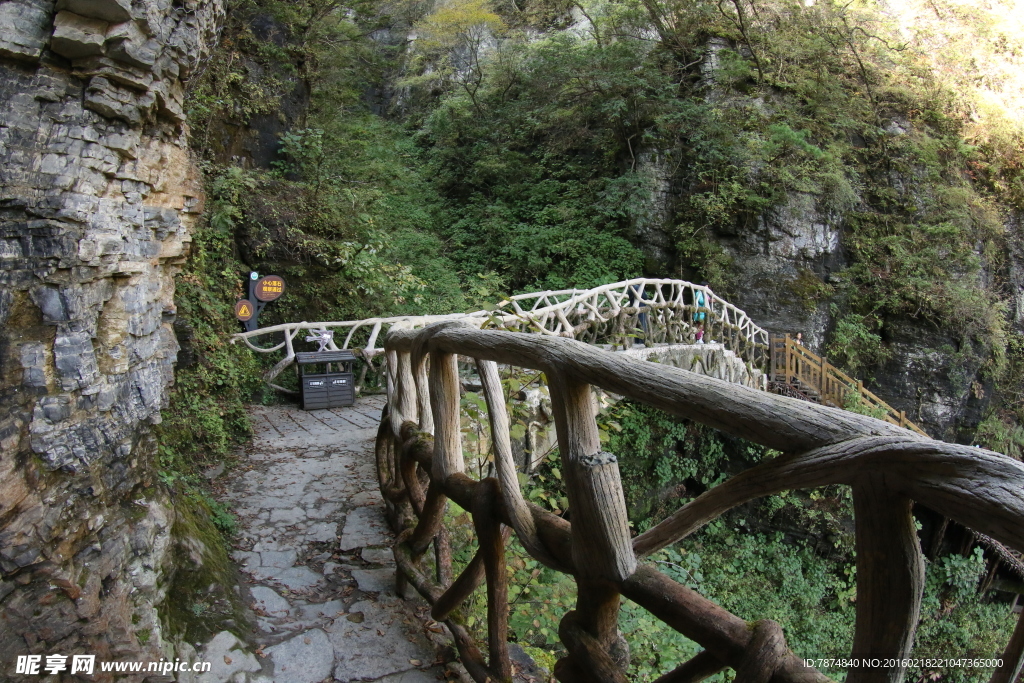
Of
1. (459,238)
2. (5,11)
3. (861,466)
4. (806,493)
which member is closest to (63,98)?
(5,11)

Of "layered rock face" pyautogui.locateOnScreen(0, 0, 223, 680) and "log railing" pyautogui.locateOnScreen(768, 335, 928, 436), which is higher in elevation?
"layered rock face" pyautogui.locateOnScreen(0, 0, 223, 680)

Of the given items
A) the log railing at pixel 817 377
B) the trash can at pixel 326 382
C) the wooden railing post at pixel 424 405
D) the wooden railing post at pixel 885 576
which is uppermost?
the wooden railing post at pixel 885 576

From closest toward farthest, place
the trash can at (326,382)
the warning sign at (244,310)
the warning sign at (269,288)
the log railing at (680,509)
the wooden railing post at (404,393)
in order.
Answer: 1. the log railing at (680,509)
2. the wooden railing post at (404,393)
3. the trash can at (326,382)
4. the warning sign at (244,310)
5. the warning sign at (269,288)

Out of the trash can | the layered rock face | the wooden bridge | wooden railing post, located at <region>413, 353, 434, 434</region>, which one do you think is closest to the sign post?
the trash can

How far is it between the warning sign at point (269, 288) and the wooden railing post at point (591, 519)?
25.2 feet

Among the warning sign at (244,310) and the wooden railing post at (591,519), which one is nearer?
the wooden railing post at (591,519)

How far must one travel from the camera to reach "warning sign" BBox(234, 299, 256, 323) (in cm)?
789

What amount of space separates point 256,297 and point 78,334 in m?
5.93

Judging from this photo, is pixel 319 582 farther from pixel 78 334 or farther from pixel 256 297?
pixel 256 297

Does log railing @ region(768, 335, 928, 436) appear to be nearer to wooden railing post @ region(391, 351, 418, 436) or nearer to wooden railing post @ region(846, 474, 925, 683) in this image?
wooden railing post @ region(391, 351, 418, 436)

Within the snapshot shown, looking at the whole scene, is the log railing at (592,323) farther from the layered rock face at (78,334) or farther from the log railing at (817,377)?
the layered rock face at (78,334)

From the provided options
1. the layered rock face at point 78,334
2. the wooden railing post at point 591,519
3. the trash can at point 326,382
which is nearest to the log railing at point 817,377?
the trash can at point 326,382

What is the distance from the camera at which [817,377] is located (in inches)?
464

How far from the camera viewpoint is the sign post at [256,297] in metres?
7.94
